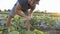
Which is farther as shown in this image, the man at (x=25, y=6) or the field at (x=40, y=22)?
the field at (x=40, y=22)

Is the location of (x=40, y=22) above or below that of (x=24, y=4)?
below

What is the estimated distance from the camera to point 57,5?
2.33 meters

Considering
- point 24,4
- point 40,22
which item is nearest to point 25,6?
point 24,4

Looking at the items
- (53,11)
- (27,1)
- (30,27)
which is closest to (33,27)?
(30,27)

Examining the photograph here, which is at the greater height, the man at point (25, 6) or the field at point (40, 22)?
the man at point (25, 6)

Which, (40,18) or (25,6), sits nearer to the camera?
(25,6)

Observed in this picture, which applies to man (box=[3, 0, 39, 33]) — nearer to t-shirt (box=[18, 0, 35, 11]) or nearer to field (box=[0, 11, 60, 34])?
t-shirt (box=[18, 0, 35, 11])

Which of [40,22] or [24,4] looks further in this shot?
[40,22]

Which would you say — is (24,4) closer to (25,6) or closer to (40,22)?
(25,6)

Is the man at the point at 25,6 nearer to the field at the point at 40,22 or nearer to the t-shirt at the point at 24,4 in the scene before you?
the t-shirt at the point at 24,4

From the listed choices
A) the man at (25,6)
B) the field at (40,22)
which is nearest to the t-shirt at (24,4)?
the man at (25,6)

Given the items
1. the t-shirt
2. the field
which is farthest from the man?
the field

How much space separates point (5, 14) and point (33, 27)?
38 cm

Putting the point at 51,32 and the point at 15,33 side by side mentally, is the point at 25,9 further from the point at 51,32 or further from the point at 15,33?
the point at 51,32
